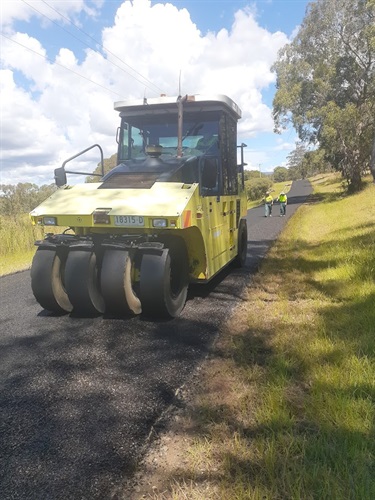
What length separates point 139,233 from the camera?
454 cm

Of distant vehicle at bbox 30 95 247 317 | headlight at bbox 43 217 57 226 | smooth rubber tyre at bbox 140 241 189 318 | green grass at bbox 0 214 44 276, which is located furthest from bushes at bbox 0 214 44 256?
smooth rubber tyre at bbox 140 241 189 318

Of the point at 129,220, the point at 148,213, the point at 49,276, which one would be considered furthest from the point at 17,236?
the point at 148,213

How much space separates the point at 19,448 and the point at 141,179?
3240 mm

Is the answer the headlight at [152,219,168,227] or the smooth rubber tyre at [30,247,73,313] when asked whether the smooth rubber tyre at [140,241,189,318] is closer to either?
the headlight at [152,219,168,227]

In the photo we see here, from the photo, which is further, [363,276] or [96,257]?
[363,276]

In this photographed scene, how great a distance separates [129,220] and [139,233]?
485 mm

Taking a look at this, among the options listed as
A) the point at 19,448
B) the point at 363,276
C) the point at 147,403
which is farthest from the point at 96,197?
the point at 363,276

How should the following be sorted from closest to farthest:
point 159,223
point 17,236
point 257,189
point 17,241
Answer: point 159,223 → point 17,241 → point 17,236 → point 257,189

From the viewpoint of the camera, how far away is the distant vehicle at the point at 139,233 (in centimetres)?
422

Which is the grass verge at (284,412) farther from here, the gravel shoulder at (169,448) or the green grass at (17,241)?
the green grass at (17,241)

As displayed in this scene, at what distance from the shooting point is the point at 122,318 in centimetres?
472

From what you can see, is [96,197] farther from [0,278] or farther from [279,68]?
[279,68]

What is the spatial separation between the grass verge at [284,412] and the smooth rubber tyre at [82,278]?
1.56m

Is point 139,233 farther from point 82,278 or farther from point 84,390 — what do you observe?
point 84,390
